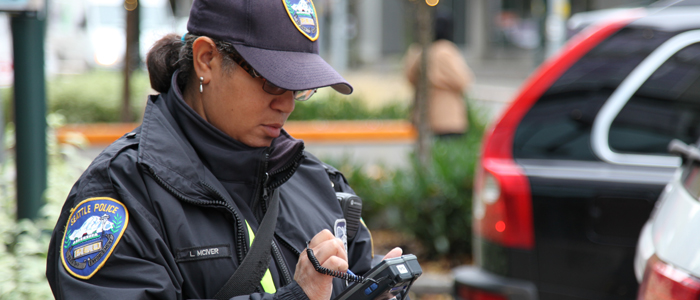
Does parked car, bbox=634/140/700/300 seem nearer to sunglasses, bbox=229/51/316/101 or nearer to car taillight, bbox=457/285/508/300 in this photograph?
car taillight, bbox=457/285/508/300

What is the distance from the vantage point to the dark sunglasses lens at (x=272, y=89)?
64.4 inches

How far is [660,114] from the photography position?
3184 millimetres

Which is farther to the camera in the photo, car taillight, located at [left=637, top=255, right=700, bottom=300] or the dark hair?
car taillight, located at [left=637, top=255, right=700, bottom=300]

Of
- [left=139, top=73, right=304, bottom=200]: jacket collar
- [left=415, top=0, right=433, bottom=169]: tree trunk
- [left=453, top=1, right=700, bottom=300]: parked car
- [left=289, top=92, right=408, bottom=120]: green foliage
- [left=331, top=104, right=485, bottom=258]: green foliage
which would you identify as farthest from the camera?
[left=289, top=92, right=408, bottom=120]: green foliage

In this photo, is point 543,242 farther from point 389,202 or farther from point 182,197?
point 389,202

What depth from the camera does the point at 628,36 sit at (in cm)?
330

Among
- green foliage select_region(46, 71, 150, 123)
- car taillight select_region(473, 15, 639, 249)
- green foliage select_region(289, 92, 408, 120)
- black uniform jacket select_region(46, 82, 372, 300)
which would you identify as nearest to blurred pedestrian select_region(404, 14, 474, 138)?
green foliage select_region(289, 92, 408, 120)

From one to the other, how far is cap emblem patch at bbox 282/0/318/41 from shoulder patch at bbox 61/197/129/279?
57 centimetres

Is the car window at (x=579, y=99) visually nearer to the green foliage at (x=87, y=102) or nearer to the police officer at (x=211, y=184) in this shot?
the police officer at (x=211, y=184)

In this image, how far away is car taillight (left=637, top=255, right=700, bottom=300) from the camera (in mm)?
1882

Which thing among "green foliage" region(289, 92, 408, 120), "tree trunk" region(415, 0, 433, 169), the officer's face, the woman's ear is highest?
the woman's ear

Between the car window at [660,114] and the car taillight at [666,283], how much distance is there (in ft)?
3.64

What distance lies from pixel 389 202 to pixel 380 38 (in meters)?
27.0

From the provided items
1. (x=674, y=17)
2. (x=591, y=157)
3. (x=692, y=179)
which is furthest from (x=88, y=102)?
(x=692, y=179)
